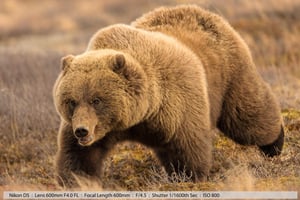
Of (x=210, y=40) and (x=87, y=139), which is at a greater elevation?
(x=210, y=40)

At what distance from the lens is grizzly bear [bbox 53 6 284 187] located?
5512 mm

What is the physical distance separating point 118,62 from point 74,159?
1.02m

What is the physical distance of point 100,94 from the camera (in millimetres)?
5441

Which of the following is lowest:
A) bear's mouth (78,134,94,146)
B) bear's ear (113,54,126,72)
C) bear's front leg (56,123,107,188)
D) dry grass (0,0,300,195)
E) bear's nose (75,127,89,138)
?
dry grass (0,0,300,195)

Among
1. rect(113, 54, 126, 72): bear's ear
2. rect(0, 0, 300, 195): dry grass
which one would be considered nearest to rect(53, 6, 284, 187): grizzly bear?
rect(113, 54, 126, 72): bear's ear

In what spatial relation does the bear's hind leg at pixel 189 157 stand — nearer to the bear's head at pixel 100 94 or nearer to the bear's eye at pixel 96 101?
the bear's head at pixel 100 94

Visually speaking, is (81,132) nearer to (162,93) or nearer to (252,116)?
(162,93)

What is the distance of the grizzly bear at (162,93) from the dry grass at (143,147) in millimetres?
295

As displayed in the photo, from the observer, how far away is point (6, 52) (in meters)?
12.9

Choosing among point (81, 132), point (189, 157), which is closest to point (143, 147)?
point (189, 157)

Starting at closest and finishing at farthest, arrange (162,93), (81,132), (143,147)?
(81,132), (162,93), (143,147)

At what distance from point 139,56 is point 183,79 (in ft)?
1.48

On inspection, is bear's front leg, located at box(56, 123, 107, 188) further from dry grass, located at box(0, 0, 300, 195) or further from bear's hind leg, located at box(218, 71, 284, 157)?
bear's hind leg, located at box(218, 71, 284, 157)

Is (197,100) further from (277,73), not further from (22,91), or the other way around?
(277,73)
